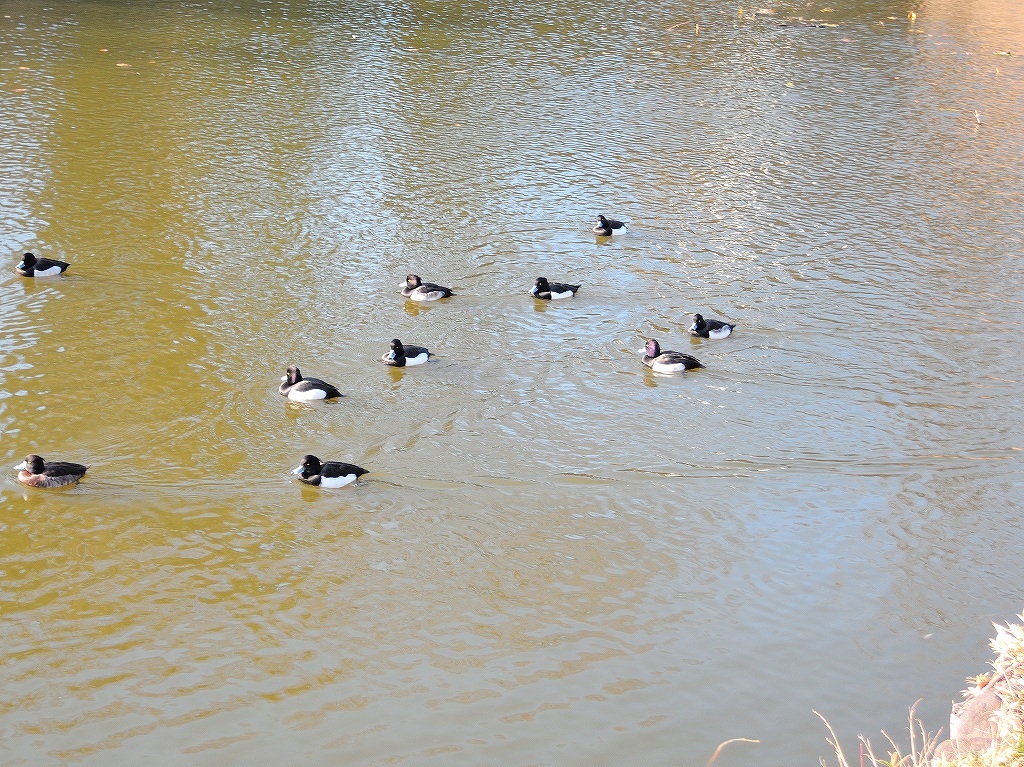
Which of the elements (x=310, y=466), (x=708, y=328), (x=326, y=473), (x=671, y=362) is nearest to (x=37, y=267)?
(x=310, y=466)

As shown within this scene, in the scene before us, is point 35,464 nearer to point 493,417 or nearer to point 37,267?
point 493,417

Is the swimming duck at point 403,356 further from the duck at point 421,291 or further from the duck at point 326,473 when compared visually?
the duck at point 326,473

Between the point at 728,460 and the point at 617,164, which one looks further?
the point at 617,164

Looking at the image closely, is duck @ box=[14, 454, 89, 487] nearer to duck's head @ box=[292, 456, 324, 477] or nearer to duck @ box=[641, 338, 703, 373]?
duck's head @ box=[292, 456, 324, 477]

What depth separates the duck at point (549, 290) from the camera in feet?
42.8

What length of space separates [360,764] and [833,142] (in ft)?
52.3

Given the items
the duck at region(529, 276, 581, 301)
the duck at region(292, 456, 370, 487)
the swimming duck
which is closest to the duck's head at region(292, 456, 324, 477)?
the duck at region(292, 456, 370, 487)

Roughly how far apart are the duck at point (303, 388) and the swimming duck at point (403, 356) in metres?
0.78

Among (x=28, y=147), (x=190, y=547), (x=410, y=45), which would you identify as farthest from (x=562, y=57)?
(x=190, y=547)

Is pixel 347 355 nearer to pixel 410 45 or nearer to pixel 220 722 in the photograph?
pixel 220 722

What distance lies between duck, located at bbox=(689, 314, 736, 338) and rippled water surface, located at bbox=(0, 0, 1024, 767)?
0.66 ft

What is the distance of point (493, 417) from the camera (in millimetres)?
10500

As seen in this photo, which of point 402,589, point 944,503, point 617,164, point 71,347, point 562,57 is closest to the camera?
point 402,589

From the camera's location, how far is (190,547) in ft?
27.5
